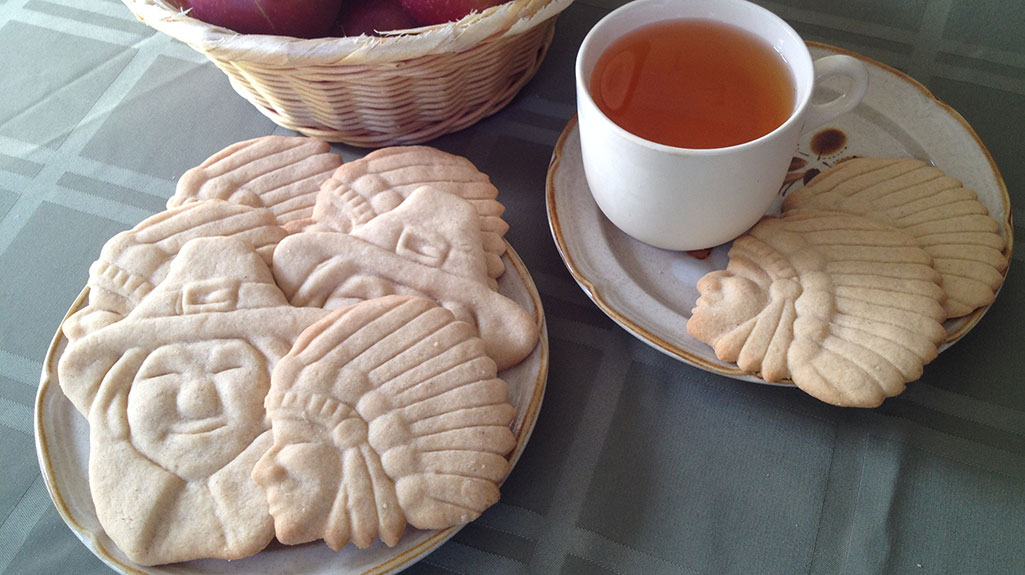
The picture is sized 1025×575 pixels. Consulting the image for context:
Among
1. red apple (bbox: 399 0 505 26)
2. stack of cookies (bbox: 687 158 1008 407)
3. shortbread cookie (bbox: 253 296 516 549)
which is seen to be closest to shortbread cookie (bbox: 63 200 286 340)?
shortbread cookie (bbox: 253 296 516 549)

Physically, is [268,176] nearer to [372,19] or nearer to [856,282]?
[372,19]

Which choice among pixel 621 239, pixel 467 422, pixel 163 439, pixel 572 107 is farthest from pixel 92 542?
pixel 572 107

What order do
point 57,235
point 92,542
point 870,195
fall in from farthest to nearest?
point 57,235
point 870,195
point 92,542

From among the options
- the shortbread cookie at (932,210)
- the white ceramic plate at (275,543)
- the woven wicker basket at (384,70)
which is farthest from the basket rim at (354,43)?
the shortbread cookie at (932,210)

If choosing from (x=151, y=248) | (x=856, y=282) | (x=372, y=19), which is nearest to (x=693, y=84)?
(x=856, y=282)

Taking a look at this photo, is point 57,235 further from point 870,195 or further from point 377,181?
point 870,195

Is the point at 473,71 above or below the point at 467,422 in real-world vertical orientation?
above

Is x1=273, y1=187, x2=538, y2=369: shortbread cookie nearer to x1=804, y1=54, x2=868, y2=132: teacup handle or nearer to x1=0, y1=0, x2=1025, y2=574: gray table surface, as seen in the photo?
x1=0, y1=0, x2=1025, y2=574: gray table surface

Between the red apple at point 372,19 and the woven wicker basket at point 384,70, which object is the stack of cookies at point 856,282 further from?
the red apple at point 372,19
